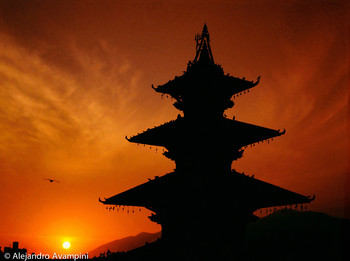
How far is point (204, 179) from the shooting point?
895 inches

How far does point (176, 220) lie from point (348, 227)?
990 cm

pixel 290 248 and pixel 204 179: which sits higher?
pixel 204 179

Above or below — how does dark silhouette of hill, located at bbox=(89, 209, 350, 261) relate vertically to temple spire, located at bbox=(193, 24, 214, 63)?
below

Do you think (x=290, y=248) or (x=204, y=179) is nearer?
(x=290, y=248)

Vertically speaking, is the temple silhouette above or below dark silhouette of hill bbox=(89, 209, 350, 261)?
above

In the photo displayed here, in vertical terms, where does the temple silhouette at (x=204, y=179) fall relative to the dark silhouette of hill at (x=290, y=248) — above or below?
above

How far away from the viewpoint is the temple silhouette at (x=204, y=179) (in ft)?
72.1

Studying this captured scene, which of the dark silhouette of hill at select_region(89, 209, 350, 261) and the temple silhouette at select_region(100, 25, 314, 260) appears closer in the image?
the dark silhouette of hill at select_region(89, 209, 350, 261)

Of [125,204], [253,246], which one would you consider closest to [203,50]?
[125,204]

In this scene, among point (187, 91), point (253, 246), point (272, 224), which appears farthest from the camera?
point (272, 224)

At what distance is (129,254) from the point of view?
21703mm

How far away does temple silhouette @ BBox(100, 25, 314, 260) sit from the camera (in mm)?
21969

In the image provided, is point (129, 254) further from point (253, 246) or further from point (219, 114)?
point (219, 114)

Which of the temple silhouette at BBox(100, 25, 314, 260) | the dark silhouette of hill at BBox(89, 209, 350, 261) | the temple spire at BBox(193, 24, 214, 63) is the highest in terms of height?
the temple spire at BBox(193, 24, 214, 63)
